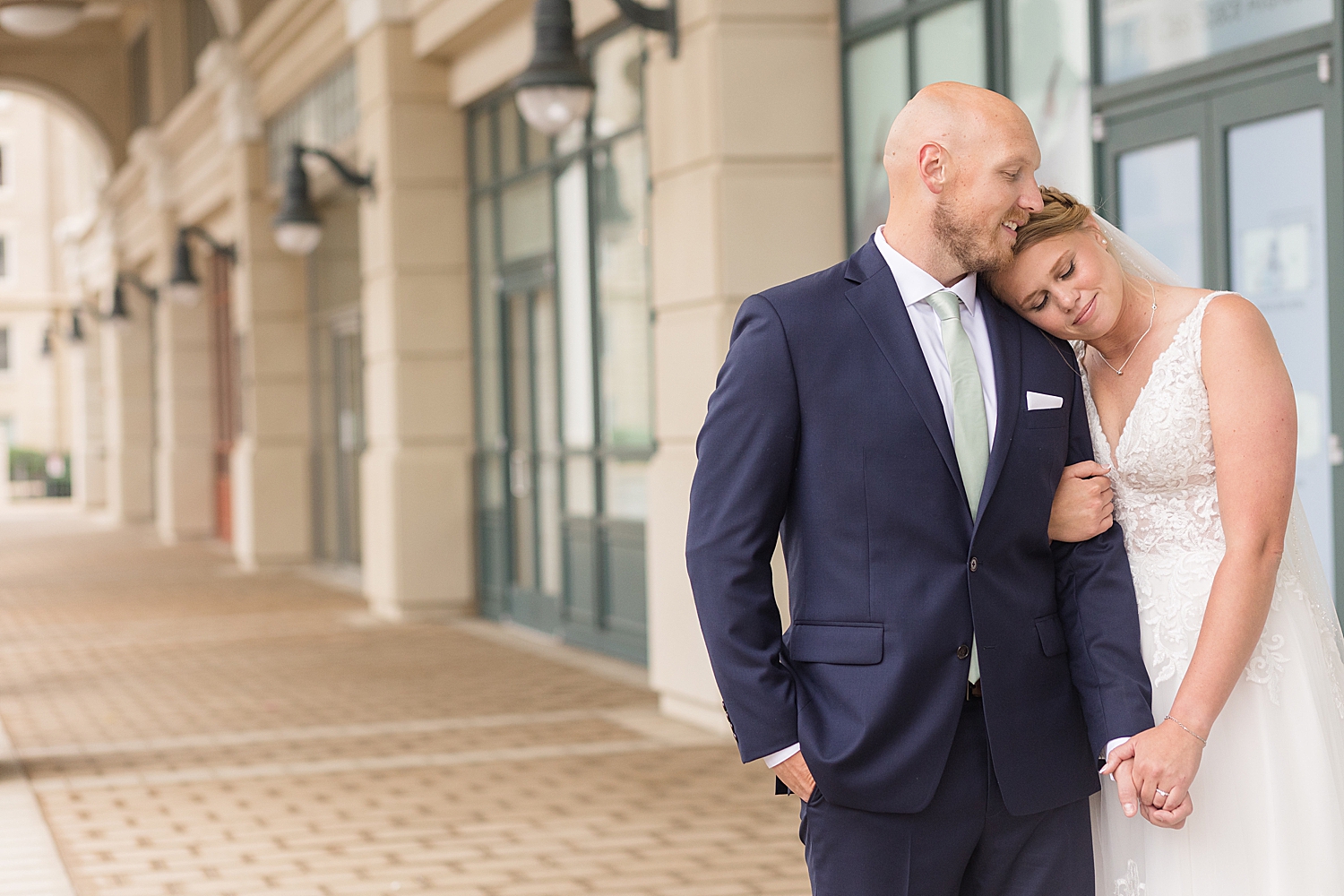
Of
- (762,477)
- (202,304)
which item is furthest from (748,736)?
(202,304)

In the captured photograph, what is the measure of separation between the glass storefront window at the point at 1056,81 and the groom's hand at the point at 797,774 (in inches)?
159

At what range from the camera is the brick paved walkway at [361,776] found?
516 cm

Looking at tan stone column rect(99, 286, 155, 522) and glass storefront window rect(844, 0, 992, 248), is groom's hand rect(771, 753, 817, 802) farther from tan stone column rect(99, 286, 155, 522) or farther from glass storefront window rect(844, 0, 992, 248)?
tan stone column rect(99, 286, 155, 522)

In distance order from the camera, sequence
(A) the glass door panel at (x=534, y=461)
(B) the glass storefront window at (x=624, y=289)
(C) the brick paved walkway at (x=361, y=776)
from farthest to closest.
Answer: (A) the glass door panel at (x=534, y=461), (B) the glass storefront window at (x=624, y=289), (C) the brick paved walkway at (x=361, y=776)

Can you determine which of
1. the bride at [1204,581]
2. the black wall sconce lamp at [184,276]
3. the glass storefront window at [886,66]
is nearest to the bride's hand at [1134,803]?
the bride at [1204,581]

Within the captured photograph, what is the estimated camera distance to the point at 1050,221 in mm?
2494

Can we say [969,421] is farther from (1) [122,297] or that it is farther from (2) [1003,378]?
(1) [122,297]

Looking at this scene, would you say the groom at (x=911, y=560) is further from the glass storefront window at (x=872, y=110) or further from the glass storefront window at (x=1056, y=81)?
the glass storefront window at (x=872, y=110)

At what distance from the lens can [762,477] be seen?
2.39 metres

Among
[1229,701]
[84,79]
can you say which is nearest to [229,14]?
[84,79]

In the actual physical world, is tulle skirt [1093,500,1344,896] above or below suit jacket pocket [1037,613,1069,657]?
below

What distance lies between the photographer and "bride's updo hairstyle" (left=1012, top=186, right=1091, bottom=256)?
8.15 feet

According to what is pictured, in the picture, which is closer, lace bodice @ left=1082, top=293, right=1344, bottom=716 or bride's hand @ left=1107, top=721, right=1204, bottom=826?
bride's hand @ left=1107, top=721, right=1204, bottom=826

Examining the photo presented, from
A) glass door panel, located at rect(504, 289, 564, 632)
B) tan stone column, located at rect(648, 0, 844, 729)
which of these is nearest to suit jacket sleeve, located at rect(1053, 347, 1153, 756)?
tan stone column, located at rect(648, 0, 844, 729)
